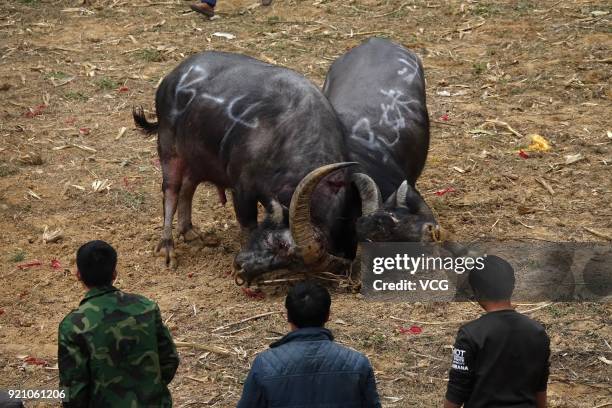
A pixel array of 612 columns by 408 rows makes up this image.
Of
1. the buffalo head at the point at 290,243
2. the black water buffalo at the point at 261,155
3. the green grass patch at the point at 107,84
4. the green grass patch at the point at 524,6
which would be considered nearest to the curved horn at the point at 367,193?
the black water buffalo at the point at 261,155

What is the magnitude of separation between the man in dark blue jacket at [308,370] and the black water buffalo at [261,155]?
3.11m

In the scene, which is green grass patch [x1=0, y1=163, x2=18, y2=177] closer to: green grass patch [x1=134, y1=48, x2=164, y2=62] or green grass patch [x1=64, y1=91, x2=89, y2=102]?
green grass patch [x1=64, y1=91, x2=89, y2=102]

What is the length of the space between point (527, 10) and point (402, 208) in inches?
287

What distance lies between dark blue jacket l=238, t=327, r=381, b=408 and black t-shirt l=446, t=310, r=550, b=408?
494mm

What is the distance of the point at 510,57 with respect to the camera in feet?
43.5

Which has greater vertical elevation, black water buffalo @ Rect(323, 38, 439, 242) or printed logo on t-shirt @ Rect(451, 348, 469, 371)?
printed logo on t-shirt @ Rect(451, 348, 469, 371)

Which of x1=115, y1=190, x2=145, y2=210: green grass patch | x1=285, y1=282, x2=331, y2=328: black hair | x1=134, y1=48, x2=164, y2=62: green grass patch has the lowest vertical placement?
x1=115, y1=190, x2=145, y2=210: green grass patch

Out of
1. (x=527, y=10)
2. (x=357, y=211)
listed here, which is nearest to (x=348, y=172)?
(x=357, y=211)

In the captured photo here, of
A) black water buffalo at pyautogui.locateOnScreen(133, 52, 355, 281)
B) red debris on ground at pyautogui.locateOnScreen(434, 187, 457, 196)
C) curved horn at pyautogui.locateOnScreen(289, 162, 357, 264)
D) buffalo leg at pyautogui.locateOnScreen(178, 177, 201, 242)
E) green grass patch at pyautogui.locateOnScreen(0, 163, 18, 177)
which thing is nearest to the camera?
curved horn at pyautogui.locateOnScreen(289, 162, 357, 264)

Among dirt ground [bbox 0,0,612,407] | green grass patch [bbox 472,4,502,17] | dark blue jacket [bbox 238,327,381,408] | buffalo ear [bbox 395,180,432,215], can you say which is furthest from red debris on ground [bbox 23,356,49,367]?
green grass patch [bbox 472,4,502,17]

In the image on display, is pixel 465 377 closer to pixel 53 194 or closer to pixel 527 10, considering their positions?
pixel 53 194

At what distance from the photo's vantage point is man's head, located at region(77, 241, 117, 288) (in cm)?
486

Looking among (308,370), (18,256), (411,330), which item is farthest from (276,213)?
(308,370)

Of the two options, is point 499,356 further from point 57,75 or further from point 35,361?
point 57,75
